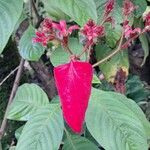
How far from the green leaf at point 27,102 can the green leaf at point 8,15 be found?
0.97 feet

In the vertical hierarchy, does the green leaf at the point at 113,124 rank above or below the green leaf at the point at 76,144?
above

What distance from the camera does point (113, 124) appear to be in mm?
948

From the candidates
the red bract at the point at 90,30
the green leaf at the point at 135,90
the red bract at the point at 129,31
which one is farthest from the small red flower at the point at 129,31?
the green leaf at the point at 135,90

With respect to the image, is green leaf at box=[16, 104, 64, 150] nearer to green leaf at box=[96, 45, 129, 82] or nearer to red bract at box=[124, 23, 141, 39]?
red bract at box=[124, 23, 141, 39]

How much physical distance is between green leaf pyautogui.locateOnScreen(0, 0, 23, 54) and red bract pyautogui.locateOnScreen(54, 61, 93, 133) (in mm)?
130

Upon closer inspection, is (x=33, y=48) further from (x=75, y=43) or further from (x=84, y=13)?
(x=84, y=13)

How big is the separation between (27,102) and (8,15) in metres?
0.31

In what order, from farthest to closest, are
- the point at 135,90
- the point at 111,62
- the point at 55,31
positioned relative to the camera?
the point at 135,90 < the point at 111,62 < the point at 55,31

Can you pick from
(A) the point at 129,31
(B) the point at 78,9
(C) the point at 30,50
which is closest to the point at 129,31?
(A) the point at 129,31

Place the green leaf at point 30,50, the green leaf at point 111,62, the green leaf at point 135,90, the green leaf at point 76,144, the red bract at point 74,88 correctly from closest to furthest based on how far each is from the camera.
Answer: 1. the red bract at point 74,88
2. the green leaf at point 76,144
3. the green leaf at point 30,50
4. the green leaf at point 111,62
5. the green leaf at point 135,90

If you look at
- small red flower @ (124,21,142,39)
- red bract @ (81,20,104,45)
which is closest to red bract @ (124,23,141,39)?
small red flower @ (124,21,142,39)

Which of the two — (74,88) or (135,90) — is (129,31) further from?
(135,90)

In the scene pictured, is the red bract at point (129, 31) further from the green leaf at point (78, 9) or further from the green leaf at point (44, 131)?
the green leaf at point (44, 131)

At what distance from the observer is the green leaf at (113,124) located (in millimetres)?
923
